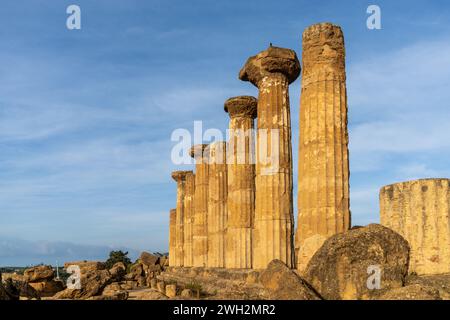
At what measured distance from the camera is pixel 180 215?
39.2 metres

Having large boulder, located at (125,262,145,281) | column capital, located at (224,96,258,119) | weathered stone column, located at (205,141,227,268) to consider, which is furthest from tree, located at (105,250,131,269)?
column capital, located at (224,96,258,119)

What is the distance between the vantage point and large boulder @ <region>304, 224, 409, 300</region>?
9531 mm

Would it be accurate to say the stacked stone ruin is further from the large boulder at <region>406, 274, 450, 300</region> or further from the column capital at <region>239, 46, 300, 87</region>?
the large boulder at <region>406, 274, 450, 300</region>

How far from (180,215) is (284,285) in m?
29.6

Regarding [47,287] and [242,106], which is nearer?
[242,106]

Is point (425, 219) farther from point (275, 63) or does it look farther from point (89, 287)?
point (89, 287)

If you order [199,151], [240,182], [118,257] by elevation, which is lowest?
[118,257]

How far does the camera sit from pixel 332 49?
45.1 feet

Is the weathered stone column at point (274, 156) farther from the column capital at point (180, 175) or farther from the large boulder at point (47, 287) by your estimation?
the column capital at point (180, 175)

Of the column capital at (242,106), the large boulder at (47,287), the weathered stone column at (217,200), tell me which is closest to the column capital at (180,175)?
the weathered stone column at (217,200)

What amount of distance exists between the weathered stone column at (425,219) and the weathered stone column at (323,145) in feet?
6.24

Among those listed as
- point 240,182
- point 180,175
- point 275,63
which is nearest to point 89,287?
point 240,182

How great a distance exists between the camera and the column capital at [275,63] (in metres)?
16.4
